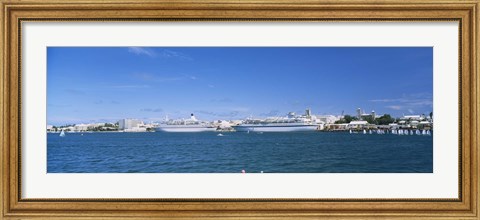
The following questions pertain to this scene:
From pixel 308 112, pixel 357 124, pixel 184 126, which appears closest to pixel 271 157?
pixel 308 112

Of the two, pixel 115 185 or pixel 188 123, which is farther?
pixel 188 123

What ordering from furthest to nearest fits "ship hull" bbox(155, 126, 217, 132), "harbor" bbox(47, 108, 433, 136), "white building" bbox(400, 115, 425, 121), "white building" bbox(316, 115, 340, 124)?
"ship hull" bbox(155, 126, 217, 132)
"white building" bbox(316, 115, 340, 124)
"harbor" bbox(47, 108, 433, 136)
"white building" bbox(400, 115, 425, 121)

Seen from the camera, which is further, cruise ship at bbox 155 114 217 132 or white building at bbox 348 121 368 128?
cruise ship at bbox 155 114 217 132

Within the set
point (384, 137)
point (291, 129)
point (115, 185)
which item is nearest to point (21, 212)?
point (115, 185)

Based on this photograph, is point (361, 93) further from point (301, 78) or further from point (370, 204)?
point (370, 204)

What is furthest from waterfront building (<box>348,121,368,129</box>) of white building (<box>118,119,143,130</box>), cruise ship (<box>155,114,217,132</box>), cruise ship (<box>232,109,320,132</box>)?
white building (<box>118,119,143,130</box>)

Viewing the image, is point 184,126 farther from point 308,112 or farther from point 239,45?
point 239,45

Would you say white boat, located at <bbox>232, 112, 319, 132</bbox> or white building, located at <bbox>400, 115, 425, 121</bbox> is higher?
white building, located at <bbox>400, 115, 425, 121</bbox>

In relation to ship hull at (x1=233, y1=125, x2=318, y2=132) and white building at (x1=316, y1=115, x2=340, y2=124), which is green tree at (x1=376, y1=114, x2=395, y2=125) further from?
ship hull at (x1=233, y1=125, x2=318, y2=132)
